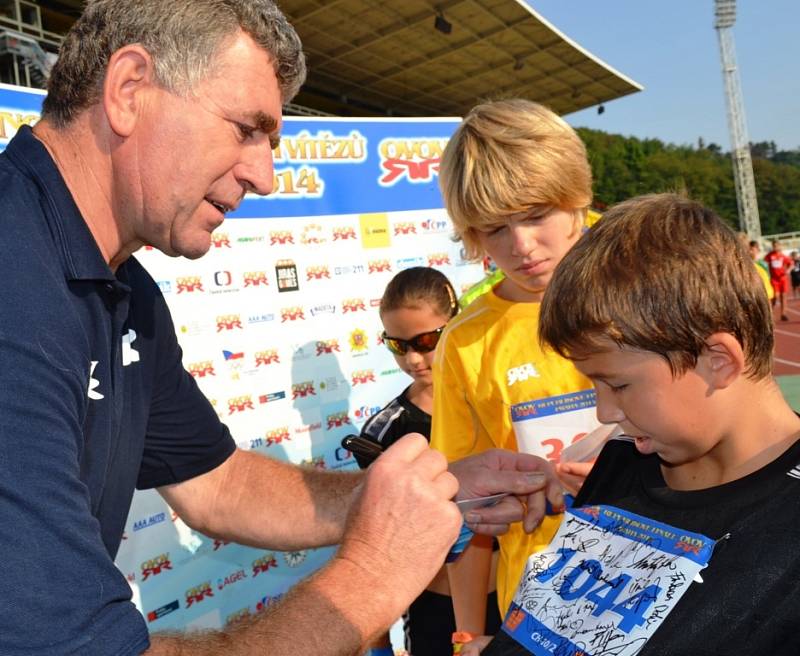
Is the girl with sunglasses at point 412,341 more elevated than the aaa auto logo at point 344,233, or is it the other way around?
the aaa auto logo at point 344,233

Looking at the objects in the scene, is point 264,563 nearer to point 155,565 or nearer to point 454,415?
point 155,565

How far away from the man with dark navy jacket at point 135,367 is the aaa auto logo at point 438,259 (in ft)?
9.96

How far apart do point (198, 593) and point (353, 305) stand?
195 centimetres

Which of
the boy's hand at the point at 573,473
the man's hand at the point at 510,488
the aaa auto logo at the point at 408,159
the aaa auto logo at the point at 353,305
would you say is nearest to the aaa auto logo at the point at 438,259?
the aaa auto logo at the point at 408,159

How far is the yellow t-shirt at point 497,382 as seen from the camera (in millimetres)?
2072

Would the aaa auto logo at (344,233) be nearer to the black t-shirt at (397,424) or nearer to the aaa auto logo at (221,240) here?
the aaa auto logo at (221,240)

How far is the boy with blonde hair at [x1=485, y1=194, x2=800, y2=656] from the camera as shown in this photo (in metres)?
1.20

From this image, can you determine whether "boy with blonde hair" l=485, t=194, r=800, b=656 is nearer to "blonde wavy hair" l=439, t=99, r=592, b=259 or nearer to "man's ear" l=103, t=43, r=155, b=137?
"blonde wavy hair" l=439, t=99, r=592, b=259

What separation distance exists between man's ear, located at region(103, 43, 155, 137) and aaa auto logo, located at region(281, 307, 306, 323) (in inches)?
105

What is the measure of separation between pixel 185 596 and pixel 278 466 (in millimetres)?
1802

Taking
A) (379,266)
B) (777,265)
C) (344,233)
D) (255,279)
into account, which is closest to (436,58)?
(777,265)

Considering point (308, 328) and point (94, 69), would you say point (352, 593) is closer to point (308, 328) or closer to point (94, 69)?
point (94, 69)

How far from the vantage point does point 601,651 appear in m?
1.29

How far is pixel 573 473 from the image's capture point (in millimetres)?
1789
